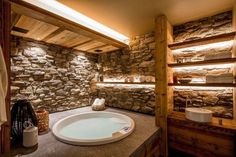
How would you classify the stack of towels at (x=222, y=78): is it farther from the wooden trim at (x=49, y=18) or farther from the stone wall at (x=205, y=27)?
the wooden trim at (x=49, y=18)

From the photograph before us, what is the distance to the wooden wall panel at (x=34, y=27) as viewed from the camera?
1.90m

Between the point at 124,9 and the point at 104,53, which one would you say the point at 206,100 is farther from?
the point at 104,53

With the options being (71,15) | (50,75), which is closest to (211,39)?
(71,15)

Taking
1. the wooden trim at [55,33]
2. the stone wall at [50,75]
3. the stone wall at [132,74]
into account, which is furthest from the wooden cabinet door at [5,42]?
the stone wall at [132,74]

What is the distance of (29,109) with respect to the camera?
1.78m

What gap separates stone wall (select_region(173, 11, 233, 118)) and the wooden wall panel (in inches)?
92.1

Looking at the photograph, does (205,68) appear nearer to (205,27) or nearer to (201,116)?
(205,27)

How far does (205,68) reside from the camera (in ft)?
7.20

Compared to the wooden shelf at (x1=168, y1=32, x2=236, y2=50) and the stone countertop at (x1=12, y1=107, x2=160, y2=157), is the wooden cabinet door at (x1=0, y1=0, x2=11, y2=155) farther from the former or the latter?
the wooden shelf at (x1=168, y1=32, x2=236, y2=50)

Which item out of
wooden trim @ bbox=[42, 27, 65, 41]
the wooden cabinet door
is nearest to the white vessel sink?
the wooden cabinet door

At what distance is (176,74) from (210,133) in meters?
1.11

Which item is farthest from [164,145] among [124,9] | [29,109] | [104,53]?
[104,53]

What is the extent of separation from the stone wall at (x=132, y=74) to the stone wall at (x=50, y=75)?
62 cm

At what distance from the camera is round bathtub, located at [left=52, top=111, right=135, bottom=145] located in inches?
85.2
